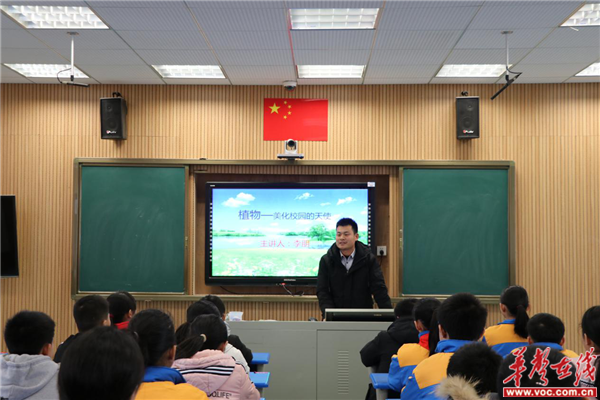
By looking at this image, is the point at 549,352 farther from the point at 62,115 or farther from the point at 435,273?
the point at 62,115

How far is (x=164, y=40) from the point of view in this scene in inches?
193

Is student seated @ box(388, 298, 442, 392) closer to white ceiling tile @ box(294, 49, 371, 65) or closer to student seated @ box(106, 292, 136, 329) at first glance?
student seated @ box(106, 292, 136, 329)

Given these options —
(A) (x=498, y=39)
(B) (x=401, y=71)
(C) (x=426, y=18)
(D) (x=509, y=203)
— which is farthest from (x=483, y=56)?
(D) (x=509, y=203)

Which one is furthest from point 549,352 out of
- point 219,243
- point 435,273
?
point 219,243

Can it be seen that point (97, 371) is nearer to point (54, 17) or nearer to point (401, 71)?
point (54, 17)

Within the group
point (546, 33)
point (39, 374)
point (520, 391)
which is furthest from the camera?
point (546, 33)

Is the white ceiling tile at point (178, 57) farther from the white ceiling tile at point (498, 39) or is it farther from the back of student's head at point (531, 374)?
the back of student's head at point (531, 374)

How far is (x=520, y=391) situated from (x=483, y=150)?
502 cm

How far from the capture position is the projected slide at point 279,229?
633cm

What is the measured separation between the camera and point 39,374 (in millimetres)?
2385

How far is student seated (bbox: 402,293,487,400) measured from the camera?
2471mm

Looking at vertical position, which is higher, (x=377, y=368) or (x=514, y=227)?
(x=514, y=227)

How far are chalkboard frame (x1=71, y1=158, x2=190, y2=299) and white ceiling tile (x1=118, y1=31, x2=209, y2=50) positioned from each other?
5.20ft

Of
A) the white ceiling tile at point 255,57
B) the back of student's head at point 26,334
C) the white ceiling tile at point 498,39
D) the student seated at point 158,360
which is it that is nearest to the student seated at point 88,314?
the back of student's head at point 26,334
